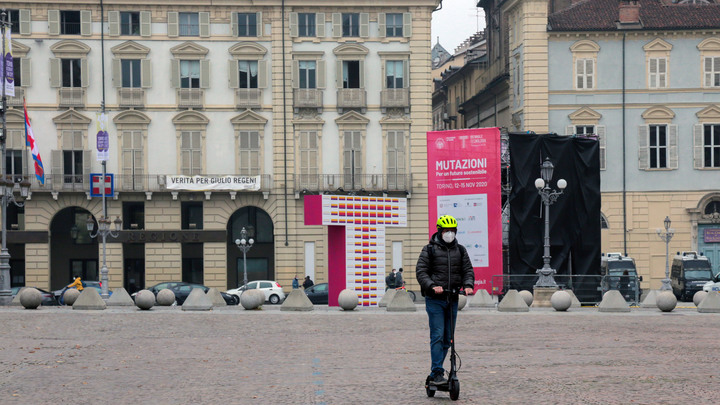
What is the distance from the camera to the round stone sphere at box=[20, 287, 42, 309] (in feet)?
106

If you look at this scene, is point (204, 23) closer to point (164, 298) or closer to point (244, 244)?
point (244, 244)

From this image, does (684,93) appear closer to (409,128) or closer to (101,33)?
(409,128)

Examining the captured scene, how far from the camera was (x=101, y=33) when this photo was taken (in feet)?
178

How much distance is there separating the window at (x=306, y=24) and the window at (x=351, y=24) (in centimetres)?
157

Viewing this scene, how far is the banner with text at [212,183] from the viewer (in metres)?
54.7

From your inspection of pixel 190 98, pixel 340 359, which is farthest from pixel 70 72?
pixel 340 359

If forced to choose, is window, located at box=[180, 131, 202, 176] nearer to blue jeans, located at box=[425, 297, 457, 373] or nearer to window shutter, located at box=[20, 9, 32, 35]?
window shutter, located at box=[20, 9, 32, 35]

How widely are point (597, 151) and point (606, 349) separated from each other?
2299 centimetres

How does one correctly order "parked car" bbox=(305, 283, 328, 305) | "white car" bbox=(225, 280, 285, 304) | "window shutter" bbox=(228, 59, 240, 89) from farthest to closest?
1. "window shutter" bbox=(228, 59, 240, 89)
2. "white car" bbox=(225, 280, 285, 304)
3. "parked car" bbox=(305, 283, 328, 305)

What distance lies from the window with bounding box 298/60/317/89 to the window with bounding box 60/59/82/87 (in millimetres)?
10915

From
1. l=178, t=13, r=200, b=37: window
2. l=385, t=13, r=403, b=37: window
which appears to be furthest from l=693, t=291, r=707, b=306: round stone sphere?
l=178, t=13, r=200, b=37: window

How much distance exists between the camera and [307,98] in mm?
55500

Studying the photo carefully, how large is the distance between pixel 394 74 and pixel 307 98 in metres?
4.62

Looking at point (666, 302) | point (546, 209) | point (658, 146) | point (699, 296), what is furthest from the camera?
point (658, 146)
